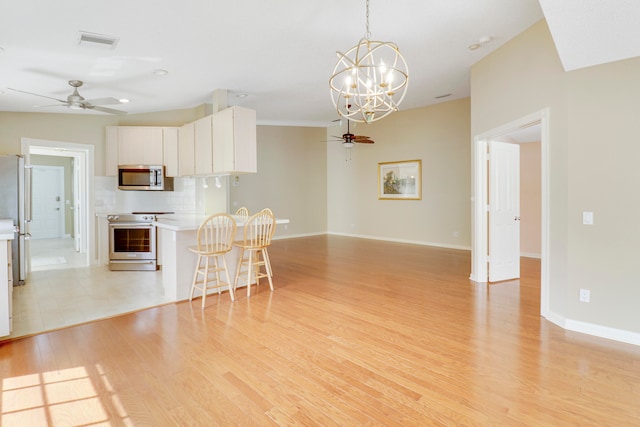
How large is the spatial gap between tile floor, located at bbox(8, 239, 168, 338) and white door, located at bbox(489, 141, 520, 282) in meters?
4.34

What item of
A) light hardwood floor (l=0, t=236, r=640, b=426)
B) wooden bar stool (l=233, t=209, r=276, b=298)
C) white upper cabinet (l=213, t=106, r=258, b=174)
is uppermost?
white upper cabinet (l=213, t=106, r=258, b=174)

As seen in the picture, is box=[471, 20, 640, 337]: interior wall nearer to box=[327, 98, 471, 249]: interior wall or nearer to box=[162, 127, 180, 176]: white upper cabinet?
box=[327, 98, 471, 249]: interior wall

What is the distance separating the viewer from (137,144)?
6.11 m

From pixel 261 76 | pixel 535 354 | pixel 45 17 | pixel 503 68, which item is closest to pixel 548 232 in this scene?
pixel 535 354

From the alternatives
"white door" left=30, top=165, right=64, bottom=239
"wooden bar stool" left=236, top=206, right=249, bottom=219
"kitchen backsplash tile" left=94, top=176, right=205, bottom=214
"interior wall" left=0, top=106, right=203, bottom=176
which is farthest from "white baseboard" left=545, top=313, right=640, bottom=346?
"white door" left=30, top=165, right=64, bottom=239

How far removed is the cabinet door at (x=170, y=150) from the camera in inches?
240

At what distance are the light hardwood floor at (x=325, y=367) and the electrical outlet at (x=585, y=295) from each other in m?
0.33

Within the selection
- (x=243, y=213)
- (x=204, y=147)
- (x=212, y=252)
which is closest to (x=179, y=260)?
(x=212, y=252)

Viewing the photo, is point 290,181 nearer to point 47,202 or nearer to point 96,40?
point 47,202

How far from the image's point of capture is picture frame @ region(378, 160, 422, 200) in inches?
330

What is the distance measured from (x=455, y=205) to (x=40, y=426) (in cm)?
744

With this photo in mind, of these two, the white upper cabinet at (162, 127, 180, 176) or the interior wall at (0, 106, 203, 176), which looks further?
the white upper cabinet at (162, 127, 180, 176)

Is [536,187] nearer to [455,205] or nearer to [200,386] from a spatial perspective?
[455,205]

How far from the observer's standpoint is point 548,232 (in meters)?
3.52
